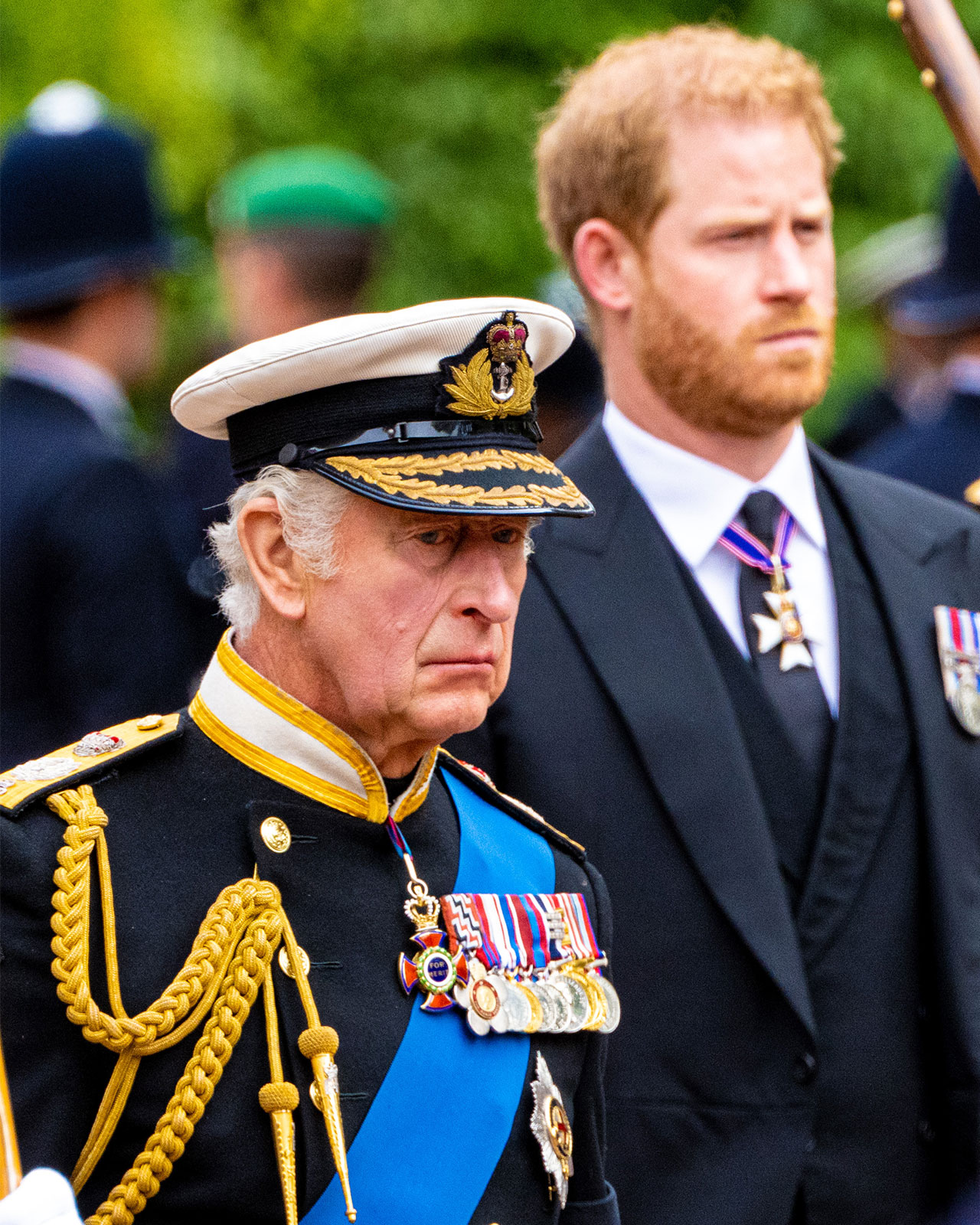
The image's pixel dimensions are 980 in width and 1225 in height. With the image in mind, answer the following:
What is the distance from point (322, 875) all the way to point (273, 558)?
1.40ft

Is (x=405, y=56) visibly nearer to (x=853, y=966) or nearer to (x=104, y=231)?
(x=104, y=231)

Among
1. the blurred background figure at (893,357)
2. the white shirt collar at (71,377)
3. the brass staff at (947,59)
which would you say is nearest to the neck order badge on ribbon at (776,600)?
the brass staff at (947,59)

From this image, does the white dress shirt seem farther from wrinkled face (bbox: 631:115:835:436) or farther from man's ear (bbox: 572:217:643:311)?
man's ear (bbox: 572:217:643:311)

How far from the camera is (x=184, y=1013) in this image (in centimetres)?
249

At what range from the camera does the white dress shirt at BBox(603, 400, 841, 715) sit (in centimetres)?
362

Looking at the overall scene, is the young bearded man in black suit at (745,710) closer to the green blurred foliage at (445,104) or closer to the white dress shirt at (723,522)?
the white dress shirt at (723,522)

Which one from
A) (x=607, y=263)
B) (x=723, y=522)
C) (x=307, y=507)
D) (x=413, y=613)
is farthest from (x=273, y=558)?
(x=607, y=263)

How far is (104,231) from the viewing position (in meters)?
5.46

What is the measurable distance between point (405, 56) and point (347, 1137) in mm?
11181

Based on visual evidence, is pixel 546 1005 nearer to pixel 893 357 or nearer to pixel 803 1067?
pixel 803 1067

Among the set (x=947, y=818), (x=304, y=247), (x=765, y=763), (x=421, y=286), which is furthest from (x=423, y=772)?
(x=421, y=286)

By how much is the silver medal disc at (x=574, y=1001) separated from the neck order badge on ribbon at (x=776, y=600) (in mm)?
907

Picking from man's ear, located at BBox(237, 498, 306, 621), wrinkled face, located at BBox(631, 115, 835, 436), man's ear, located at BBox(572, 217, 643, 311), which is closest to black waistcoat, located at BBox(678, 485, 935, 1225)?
wrinkled face, located at BBox(631, 115, 835, 436)

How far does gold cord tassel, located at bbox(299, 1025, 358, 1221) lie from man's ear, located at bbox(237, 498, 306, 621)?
55 cm
